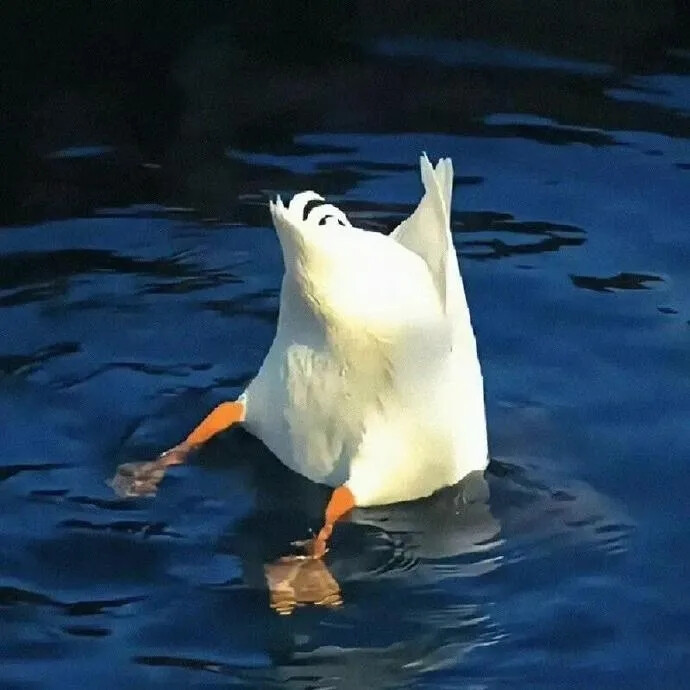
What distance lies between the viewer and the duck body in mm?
3818

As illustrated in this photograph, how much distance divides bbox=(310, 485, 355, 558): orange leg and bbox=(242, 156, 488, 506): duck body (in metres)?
0.03

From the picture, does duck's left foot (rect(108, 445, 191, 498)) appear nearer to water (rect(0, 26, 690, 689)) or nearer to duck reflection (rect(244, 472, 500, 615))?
water (rect(0, 26, 690, 689))

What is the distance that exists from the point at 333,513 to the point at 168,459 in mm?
557

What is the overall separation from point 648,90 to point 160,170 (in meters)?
1.78

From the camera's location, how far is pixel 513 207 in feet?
18.8

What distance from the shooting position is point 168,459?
14.2 feet

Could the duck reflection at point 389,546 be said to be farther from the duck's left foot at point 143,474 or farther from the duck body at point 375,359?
the duck's left foot at point 143,474

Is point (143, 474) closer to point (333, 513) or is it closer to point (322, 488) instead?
point (322, 488)

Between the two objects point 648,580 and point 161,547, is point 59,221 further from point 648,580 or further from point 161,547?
point 648,580

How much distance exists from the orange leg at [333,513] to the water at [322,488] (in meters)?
0.09

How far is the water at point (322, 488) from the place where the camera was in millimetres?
3805

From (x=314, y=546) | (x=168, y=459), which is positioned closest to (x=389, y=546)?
(x=314, y=546)

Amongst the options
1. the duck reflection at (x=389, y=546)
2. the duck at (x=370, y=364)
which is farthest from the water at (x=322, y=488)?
the duck at (x=370, y=364)

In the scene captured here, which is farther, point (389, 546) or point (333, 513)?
point (389, 546)
